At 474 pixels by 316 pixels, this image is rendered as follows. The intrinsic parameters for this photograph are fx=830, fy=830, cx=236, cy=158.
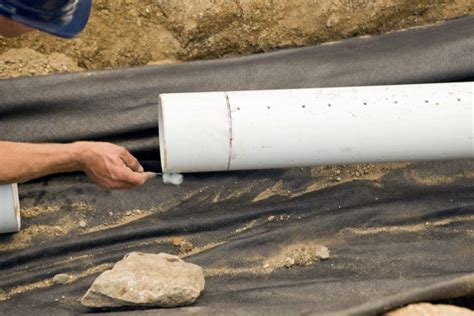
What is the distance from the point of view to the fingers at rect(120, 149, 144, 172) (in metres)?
2.90

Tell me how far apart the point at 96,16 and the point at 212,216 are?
3.41 ft

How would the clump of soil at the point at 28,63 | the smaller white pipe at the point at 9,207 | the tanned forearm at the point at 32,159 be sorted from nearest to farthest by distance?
the tanned forearm at the point at 32,159 → the smaller white pipe at the point at 9,207 → the clump of soil at the point at 28,63

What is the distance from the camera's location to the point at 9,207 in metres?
2.96

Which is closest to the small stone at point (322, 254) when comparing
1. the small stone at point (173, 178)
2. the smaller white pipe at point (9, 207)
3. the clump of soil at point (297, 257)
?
the clump of soil at point (297, 257)

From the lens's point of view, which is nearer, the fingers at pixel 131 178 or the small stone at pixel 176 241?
the fingers at pixel 131 178

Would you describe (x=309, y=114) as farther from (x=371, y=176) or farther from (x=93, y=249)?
(x=93, y=249)

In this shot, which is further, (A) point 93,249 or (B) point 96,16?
(B) point 96,16

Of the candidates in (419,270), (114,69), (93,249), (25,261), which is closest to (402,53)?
(419,270)

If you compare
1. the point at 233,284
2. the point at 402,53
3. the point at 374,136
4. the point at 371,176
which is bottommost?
the point at 233,284

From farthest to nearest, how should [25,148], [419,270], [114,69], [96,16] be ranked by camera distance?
1. [96,16]
2. [114,69]
3. [419,270]
4. [25,148]

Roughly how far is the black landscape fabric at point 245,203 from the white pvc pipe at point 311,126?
0.32 meters

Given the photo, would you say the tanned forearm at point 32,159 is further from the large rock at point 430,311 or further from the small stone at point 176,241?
the large rock at point 430,311

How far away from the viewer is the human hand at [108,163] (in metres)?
2.85

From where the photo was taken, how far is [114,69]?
3326 millimetres
